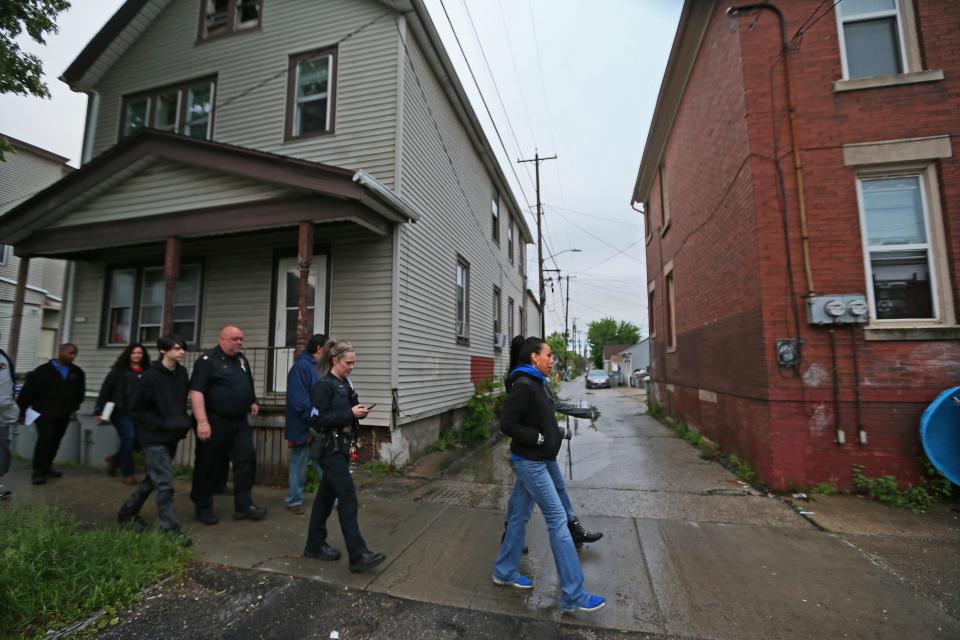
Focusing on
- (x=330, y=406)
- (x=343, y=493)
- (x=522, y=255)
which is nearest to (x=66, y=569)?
(x=343, y=493)

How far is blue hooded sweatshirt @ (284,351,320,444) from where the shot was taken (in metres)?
4.97

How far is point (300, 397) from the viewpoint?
4.99m

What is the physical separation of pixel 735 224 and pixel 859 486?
3.64 meters

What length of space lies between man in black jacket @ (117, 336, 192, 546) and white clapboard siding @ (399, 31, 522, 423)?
10.9ft

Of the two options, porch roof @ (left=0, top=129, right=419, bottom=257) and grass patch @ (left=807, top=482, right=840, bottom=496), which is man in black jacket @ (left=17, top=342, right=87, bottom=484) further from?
grass patch @ (left=807, top=482, right=840, bottom=496)

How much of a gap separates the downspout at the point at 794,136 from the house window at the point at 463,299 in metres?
6.52

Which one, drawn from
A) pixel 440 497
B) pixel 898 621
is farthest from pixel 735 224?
pixel 440 497

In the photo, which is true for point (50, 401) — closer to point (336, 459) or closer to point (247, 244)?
point (247, 244)

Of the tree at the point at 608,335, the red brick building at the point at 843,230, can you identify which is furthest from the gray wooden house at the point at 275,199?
the tree at the point at 608,335

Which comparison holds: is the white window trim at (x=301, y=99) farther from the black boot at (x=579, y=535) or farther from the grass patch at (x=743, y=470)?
the grass patch at (x=743, y=470)

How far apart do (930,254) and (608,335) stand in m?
87.2

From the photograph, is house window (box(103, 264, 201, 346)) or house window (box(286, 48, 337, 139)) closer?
house window (box(286, 48, 337, 139))

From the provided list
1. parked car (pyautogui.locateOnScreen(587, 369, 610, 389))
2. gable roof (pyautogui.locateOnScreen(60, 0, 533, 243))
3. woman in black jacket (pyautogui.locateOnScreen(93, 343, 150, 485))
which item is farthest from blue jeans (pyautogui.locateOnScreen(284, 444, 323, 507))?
parked car (pyautogui.locateOnScreen(587, 369, 610, 389))

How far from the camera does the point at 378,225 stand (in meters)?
6.93
